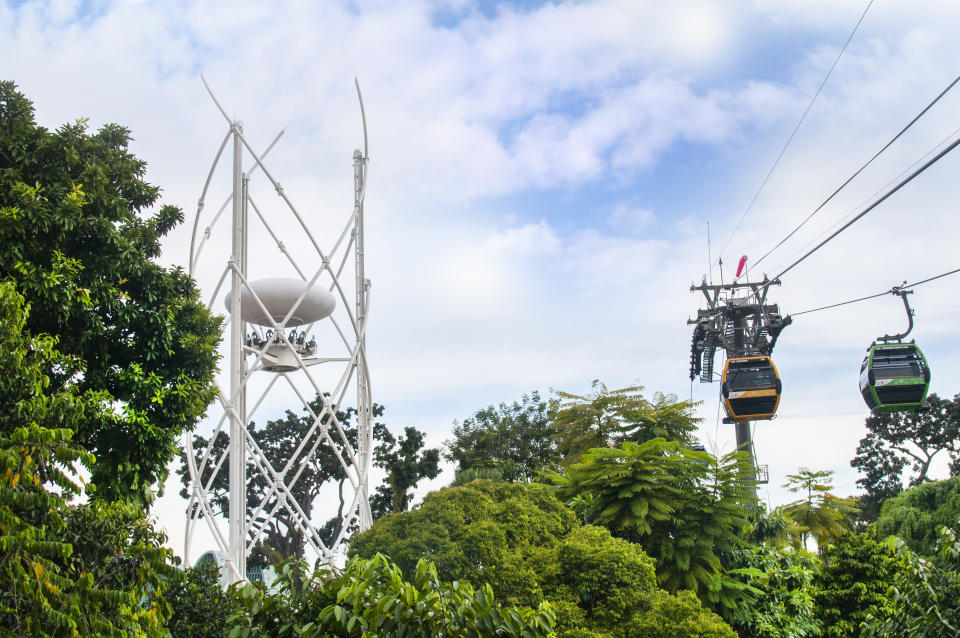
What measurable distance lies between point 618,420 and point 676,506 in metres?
5.84

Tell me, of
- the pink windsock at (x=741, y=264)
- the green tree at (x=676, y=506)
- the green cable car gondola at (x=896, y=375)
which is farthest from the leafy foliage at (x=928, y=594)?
the pink windsock at (x=741, y=264)

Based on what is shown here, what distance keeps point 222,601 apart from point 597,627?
16.1 feet

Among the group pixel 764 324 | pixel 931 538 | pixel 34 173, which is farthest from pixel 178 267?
pixel 931 538

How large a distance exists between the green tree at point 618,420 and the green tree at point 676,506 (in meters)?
3.11

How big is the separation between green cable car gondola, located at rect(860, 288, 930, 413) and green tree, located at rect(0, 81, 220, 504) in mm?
15369

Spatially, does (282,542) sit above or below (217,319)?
below

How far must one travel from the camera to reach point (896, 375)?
19000mm

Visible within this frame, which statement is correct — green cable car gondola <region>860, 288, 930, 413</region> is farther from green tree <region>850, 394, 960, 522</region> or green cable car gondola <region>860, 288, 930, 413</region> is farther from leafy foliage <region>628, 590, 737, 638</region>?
green tree <region>850, 394, 960, 522</region>

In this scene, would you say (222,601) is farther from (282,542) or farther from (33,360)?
(282,542)

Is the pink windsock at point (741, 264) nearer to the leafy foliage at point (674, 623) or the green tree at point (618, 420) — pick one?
the green tree at point (618, 420)

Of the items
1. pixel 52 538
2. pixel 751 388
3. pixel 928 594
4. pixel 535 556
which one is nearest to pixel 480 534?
pixel 535 556

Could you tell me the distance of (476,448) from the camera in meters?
34.9

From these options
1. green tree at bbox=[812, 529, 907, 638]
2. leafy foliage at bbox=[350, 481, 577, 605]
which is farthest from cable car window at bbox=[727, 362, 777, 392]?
leafy foliage at bbox=[350, 481, 577, 605]

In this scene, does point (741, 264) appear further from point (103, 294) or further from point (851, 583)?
point (103, 294)
